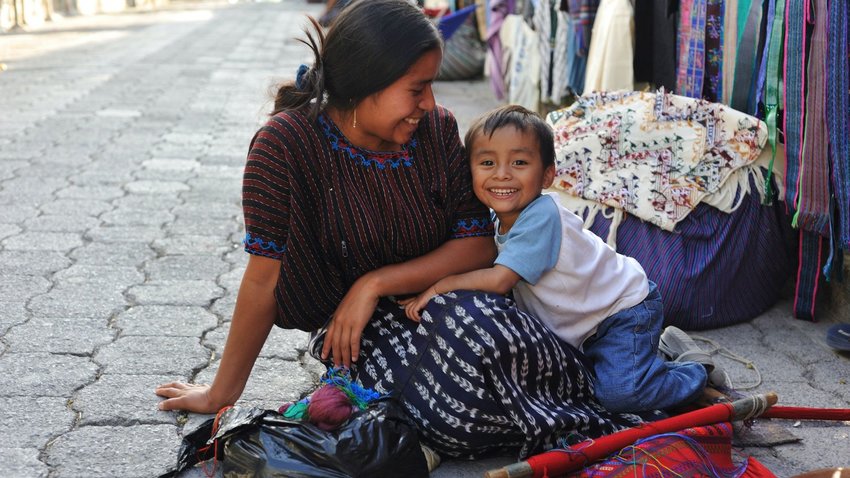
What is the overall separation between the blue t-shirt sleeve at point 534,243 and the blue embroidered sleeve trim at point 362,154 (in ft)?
1.19

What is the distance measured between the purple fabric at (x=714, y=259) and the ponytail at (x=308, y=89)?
1.58 metres

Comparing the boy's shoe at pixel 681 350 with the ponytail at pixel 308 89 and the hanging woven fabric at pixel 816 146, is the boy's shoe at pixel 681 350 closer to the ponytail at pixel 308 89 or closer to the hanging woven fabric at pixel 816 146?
the hanging woven fabric at pixel 816 146

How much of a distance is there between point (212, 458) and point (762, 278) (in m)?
2.31

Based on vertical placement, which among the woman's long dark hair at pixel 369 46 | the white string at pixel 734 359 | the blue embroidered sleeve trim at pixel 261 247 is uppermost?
the woman's long dark hair at pixel 369 46

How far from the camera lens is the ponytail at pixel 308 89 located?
2.54 m

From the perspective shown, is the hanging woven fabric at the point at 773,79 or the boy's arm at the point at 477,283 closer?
the boy's arm at the point at 477,283

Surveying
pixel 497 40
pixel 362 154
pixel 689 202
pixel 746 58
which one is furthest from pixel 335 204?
pixel 497 40

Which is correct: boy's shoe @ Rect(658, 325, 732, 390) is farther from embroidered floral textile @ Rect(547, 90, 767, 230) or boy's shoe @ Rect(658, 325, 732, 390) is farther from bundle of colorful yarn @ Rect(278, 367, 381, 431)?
bundle of colorful yarn @ Rect(278, 367, 381, 431)

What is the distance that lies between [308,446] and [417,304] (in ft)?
1.68

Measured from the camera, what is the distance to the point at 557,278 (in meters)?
2.66

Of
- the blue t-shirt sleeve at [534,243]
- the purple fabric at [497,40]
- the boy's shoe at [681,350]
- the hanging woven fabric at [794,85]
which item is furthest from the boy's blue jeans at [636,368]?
the purple fabric at [497,40]

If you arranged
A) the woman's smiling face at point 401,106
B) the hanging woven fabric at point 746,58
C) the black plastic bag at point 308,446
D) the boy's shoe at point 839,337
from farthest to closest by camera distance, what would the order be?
the hanging woven fabric at point 746,58 → the boy's shoe at point 839,337 → the woman's smiling face at point 401,106 → the black plastic bag at point 308,446

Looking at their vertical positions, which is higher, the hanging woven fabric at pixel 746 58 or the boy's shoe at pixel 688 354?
the hanging woven fabric at pixel 746 58

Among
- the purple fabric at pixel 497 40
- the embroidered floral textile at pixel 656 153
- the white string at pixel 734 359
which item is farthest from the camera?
the purple fabric at pixel 497 40
